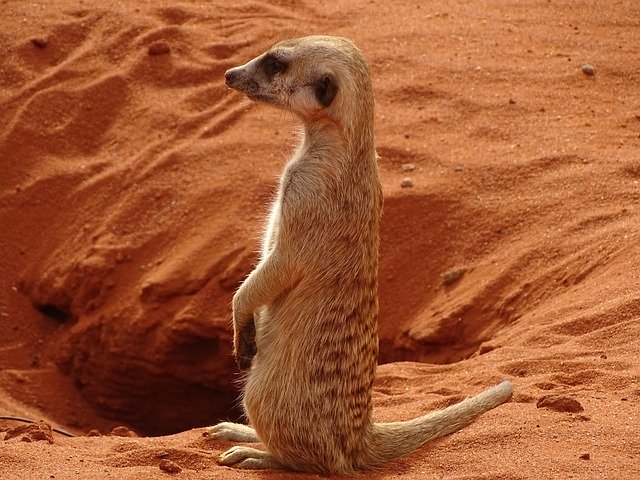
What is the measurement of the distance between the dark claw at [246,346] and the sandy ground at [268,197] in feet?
0.97

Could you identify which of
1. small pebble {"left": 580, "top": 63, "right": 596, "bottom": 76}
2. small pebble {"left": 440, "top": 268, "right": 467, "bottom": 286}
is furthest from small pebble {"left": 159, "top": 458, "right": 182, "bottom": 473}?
small pebble {"left": 580, "top": 63, "right": 596, "bottom": 76}

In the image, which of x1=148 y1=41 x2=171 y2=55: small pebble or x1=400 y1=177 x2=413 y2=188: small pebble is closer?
x1=400 y1=177 x2=413 y2=188: small pebble

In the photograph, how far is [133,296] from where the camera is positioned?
5266 millimetres

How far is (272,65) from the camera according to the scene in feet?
11.5

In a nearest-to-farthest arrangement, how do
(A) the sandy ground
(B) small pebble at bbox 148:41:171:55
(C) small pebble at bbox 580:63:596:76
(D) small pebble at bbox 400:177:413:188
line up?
(A) the sandy ground → (D) small pebble at bbox 400:177:413:188 → (C) small pebble at bbox 580:63:596:76 → (B) small pebble at bbox 148:41:171:55

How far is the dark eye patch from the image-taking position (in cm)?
347

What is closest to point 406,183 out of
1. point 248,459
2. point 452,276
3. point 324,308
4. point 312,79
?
point 452,276

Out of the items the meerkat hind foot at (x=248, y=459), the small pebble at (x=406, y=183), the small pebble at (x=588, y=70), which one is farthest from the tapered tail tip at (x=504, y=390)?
the small pebble at (x=588, y=70)

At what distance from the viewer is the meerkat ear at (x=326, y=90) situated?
329 centimetres

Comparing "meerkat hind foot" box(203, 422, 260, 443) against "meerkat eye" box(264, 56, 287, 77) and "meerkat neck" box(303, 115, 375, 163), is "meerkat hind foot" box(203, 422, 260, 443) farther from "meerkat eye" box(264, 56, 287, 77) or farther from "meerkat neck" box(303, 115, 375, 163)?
"meerkat eye" box(264, 56, 287, 77)

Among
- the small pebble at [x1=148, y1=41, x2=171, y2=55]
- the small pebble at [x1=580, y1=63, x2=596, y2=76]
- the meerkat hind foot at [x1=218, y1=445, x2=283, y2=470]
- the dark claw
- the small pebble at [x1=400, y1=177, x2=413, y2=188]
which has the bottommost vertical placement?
the meerkat hind foot at [x1=218, y1=445, x2=283, y2=470]

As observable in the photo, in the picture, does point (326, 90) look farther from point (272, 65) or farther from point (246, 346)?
point (246, 346)

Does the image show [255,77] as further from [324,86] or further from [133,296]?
[133,296]

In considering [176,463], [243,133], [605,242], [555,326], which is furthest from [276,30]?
[176,463]
